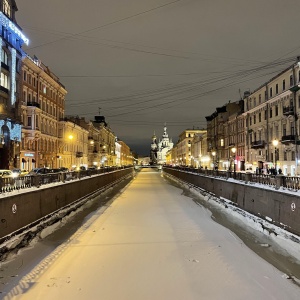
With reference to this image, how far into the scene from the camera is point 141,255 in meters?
14.4

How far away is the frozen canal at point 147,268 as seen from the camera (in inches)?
402

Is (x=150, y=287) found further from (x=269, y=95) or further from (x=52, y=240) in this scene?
(x=269, y=95)

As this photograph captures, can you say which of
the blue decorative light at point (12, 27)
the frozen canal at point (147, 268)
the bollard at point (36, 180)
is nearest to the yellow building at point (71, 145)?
the blue decorative light at point (12, 27)

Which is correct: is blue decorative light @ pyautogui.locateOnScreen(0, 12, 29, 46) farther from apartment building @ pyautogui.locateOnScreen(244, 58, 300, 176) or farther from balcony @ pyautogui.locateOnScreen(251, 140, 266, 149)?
balcony @ pyautogui.locateOnScreen(251, 140, 266, 149)

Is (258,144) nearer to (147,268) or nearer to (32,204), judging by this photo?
(32,204)

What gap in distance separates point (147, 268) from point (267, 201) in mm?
9365

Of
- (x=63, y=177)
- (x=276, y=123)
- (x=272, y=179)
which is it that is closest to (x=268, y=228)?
(x=272, y=179)

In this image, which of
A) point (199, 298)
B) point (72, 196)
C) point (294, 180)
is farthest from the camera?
point (72, 196)

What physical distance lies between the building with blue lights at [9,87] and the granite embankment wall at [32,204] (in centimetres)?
2039

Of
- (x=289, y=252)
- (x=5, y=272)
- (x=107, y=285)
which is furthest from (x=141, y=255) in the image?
(x=289, y=252)

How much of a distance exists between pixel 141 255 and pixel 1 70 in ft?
125

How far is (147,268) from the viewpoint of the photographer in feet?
41.3

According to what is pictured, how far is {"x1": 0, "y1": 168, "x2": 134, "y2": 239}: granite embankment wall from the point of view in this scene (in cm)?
1524

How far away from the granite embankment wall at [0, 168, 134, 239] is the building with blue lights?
2039 centimetres
